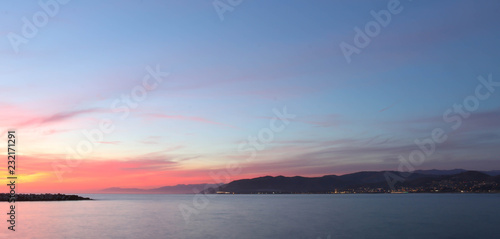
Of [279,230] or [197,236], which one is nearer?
Answer: [197,236]

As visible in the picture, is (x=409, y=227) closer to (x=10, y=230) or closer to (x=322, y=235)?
(x=322, y=235)

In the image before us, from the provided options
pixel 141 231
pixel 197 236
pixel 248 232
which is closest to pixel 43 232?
pixel 141 231

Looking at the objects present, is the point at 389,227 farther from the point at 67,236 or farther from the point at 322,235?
the point at 67,236

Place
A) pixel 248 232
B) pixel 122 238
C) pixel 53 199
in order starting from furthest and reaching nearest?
pixel 53 199 < pixel 248 232 < pixel 122 238

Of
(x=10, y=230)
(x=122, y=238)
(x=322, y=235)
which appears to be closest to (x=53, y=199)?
(x=10, y=230)

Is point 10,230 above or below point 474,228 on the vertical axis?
above

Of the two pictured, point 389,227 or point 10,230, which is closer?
point 10,230

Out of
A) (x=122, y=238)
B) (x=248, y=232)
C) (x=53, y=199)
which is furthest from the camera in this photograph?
(x=53, y=199)

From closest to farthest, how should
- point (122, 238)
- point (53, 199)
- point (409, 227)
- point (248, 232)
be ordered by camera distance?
1. point (122, 238)
2. point (248, 232)
3. point (409, 227)
4. point (53, 199)

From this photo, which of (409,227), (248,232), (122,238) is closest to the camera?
(122,238)

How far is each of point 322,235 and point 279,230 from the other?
25.7 ft

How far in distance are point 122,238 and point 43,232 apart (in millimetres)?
14306

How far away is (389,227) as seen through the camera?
60844 mm

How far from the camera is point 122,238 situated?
51094 millimetres
